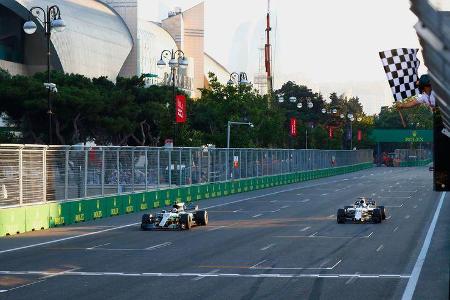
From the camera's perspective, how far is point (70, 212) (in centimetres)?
3086

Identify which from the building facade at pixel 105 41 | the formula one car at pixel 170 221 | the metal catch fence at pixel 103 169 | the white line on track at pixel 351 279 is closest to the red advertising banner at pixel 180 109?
the metal catch fence at pixel 103 169

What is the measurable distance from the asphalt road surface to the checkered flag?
3.25 m

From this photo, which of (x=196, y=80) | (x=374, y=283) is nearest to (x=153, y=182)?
(x=374, y=283)

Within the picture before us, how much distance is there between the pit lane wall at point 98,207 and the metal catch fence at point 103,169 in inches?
13.2

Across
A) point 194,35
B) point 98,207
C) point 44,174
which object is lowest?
point 98,207

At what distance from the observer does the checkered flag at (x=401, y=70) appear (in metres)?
14.5

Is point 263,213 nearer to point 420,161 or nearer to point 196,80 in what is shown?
point 196,80

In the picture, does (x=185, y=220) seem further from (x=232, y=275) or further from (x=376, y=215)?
(x=232, y=275)

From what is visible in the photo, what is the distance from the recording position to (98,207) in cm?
3353

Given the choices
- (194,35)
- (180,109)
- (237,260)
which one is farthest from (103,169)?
(194,35)

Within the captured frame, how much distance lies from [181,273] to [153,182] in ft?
77.9

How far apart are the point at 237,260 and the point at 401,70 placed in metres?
6.37

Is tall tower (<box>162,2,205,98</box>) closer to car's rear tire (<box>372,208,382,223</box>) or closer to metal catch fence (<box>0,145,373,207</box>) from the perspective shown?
metal catch fence (<box>0,145,373,207</box>)

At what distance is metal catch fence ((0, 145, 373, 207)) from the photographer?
27.7m
